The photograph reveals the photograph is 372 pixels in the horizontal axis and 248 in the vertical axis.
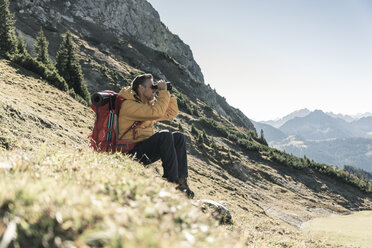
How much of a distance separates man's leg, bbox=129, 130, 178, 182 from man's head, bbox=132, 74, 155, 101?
1.08 m

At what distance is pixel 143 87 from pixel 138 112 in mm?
723

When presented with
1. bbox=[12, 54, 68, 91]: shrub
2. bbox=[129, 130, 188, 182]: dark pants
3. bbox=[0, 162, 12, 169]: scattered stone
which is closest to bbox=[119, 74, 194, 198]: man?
bbox=[129, 130, 188, 182]: dark pants

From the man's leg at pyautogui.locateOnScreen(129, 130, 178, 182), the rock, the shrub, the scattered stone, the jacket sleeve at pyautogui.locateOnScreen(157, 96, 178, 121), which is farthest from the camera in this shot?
the shrub

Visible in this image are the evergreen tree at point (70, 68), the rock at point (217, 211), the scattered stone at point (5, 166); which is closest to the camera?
the scattered stone at point (5, 166)

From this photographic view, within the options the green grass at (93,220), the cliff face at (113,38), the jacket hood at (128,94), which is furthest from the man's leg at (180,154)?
the cliff face at (113,38)

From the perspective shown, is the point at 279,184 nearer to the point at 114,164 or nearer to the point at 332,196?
the point at 332,196

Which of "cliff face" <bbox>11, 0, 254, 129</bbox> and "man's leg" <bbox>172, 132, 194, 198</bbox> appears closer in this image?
"man's leg" <bbox>172, 132, 194, 198</bbox>

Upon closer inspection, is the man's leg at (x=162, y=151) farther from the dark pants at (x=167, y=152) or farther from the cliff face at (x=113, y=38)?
the cliff face at (x=113, y=38)

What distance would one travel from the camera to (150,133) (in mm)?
6047

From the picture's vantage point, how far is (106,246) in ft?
5.19

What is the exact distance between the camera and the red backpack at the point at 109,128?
570 centimetres

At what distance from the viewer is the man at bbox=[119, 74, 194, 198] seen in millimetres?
5301

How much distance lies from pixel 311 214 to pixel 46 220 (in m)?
43.3

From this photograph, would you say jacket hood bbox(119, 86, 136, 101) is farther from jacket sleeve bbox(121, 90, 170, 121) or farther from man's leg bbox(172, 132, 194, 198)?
man's leg bbox(172, 132, 194, 198)
